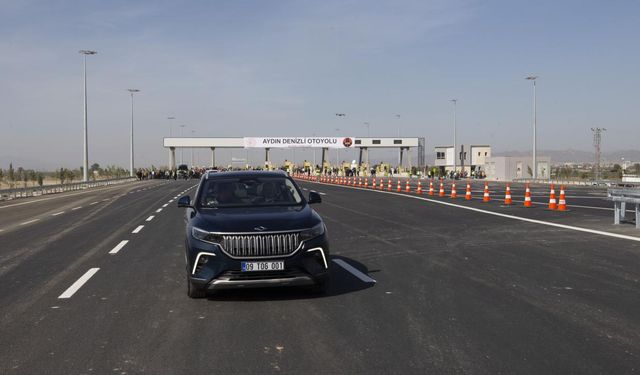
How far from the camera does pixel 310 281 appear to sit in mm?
6883

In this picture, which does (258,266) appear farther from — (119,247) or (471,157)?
(471,157)

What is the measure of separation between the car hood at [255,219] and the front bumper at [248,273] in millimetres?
236

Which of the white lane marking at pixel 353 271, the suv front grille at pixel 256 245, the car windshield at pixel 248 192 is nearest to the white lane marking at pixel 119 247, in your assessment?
the car windshield at pixel 248 192

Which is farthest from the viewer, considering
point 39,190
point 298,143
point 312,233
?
point 298,143

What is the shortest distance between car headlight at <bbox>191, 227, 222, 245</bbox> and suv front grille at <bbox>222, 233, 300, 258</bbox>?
0.07m

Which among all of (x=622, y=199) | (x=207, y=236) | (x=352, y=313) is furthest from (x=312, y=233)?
(x=622, y=199)

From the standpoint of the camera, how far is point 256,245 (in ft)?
22.2

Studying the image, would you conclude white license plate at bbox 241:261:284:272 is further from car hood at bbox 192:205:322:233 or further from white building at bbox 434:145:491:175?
white building at bbox 434:145:491:175

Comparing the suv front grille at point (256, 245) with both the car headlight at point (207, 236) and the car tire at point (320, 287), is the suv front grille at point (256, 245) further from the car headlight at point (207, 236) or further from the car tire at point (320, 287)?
the car tire at point (320, 287)

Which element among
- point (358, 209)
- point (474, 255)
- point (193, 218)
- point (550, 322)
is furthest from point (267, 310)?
point (358, 209)

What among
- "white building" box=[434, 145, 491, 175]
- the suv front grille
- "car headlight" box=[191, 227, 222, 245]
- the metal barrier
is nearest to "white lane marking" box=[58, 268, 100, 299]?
"car headlight" box=[191, 227, 222, 245]

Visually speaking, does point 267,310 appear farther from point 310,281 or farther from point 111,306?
point 111,306

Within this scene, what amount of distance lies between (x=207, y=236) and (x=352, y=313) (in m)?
1.83

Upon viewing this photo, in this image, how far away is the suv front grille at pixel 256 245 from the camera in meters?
6.76
